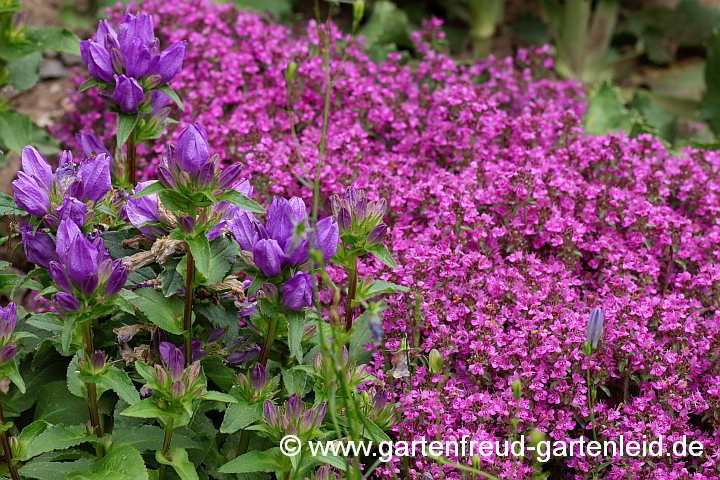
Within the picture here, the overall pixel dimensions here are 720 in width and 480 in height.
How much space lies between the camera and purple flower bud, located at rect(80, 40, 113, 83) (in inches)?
90.2

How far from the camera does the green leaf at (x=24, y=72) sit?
363 centimetres

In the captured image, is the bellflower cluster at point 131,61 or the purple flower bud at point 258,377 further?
the bellflower cluster at point 131,61

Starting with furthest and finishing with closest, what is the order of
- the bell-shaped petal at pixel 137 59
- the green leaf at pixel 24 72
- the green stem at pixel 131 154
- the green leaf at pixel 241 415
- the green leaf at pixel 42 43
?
the green leaf at pixel 24 72, the green leaf at pixel 42 43, the green stem at pixel 131 154, the bell-shaped petal at pixel 137 59, the green leaf at pixel 241 415

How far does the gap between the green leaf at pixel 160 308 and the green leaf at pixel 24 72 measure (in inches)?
77.3

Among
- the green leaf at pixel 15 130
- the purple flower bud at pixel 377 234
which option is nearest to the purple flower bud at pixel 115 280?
the purple flower bud at pixel 377 234

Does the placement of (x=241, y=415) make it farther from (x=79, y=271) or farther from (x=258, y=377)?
(x=79, y=271)

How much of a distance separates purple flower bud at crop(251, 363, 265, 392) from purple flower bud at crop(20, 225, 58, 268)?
522 millimetres

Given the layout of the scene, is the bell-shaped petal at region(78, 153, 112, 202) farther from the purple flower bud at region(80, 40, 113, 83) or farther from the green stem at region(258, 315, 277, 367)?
the green stem at region(258, 315, 277, 367)

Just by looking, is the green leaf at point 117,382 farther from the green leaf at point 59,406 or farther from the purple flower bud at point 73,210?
the green leaf at point 59,406

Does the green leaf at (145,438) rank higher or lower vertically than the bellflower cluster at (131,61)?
lower

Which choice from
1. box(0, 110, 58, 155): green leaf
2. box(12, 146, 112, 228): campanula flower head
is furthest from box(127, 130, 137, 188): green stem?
box(0, 110, 58, 155): green leaf

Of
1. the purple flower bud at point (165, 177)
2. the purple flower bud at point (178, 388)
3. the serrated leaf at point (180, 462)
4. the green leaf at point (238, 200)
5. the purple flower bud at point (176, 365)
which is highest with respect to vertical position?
the purple flower bud at point (165, 177)

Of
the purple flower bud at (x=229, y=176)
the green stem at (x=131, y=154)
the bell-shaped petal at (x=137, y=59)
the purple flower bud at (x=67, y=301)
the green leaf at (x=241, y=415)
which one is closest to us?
the purple flower bud at (x=67, y=301)

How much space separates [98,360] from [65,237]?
0.98ft
